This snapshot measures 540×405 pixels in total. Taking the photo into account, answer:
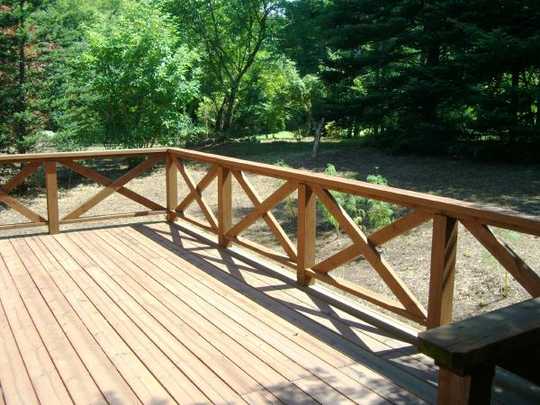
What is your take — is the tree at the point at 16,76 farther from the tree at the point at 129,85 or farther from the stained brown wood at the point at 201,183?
the stained brown wood at the point at 201,183

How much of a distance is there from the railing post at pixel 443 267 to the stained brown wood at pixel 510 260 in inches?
6.6

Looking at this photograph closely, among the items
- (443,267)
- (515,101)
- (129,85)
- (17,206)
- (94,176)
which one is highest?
(129,85)

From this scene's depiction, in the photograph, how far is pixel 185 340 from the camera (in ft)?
12.0

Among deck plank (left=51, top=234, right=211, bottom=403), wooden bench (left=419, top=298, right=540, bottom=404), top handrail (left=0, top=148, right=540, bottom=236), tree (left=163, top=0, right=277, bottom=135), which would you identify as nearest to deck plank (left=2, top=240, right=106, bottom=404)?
deck plank (left=51, top=234, right=211, bottom=403)

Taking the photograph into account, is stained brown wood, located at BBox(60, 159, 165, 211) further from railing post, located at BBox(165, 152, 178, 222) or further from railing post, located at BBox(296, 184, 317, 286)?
railing post, located at BBox(296, 184, 317, 286)

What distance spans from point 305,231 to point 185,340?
1507 millimetres

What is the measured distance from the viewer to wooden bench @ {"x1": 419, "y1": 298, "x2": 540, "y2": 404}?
148 centimetres

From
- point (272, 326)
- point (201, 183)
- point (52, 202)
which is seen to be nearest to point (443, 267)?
point (272, 326)

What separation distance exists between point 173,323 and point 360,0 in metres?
12.7

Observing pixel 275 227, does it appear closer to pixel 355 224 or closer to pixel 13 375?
pixel 355 224

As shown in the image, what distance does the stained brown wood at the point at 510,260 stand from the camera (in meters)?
2.92

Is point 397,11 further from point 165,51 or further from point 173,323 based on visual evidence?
point 173,323

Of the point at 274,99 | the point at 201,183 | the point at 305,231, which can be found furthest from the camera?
the point at 274,99

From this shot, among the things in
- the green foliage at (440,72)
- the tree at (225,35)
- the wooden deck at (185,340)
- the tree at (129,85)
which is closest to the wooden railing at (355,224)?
the wooden deck at (185,340)
